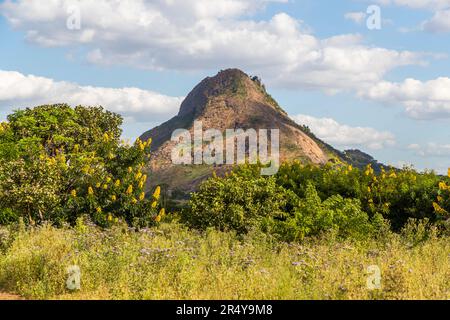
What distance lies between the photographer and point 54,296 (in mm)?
9078

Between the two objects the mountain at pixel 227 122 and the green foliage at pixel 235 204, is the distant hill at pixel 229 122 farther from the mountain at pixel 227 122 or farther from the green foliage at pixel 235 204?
the green foliage at pixel 235 204

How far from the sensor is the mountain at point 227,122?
9431 cm

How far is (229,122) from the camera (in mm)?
113875

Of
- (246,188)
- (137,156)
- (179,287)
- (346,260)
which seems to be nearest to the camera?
(179,287)

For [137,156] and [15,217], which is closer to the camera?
[15,217]

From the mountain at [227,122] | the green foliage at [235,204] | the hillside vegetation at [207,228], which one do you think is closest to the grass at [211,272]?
the hillside vegetation at [207,228]

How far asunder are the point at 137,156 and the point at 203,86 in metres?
119

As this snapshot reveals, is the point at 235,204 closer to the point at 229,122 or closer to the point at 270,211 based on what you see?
the point at 270,211

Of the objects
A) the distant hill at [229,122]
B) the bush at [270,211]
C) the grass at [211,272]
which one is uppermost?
the distant hill at [229,122]

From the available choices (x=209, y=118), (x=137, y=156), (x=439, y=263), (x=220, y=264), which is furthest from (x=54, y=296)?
(x=209, y=118)

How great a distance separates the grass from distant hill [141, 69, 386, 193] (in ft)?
240

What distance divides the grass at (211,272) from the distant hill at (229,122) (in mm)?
73253

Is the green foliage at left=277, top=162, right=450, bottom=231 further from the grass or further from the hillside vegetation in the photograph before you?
the grass
